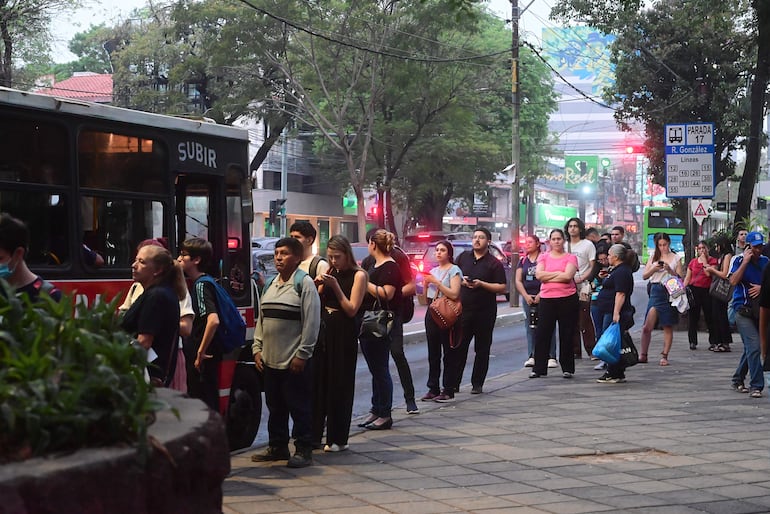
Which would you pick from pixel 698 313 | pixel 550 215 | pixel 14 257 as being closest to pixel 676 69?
pixel 698 313

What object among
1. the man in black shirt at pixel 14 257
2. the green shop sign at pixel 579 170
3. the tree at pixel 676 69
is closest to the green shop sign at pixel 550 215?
the green shop sign at pixel 579 170

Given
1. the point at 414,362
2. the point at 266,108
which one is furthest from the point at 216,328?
the point at 266,108

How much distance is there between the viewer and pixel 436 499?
6570mm

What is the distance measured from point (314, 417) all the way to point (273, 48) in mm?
26791

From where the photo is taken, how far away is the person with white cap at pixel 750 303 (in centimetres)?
1113

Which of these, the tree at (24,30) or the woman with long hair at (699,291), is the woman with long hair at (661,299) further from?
the tree at (24,30)

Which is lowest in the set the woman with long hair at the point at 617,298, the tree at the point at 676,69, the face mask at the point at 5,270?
the woman with long hair at the point at 617,298

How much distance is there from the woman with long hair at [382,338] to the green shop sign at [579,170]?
8725 centimetres

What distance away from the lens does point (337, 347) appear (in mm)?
8398

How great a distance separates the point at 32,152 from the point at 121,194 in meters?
0.88

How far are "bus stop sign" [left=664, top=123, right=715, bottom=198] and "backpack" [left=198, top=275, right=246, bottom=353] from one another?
12.6m

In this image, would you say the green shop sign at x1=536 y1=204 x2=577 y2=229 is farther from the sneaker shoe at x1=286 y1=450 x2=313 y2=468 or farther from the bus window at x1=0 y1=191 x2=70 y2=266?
the sneaker shoe at x1=286 y1=450 x2=313 y2=468

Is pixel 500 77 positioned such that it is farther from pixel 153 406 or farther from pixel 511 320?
pixel 153 406

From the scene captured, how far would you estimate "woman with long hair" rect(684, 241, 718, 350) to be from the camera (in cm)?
1780
